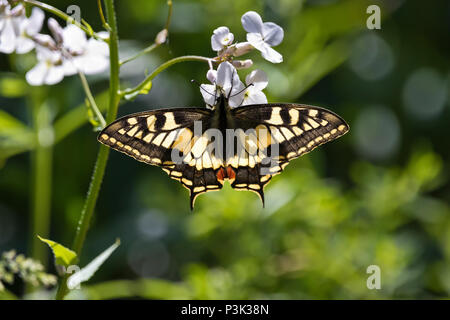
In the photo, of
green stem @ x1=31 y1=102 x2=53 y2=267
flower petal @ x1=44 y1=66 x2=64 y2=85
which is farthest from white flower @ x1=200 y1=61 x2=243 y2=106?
green stem @ x1=31 y1=102 x2=53 y2=267

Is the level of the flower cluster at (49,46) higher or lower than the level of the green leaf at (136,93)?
higher

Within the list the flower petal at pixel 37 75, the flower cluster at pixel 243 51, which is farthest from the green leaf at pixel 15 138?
the flower cluster at pixel 243 51

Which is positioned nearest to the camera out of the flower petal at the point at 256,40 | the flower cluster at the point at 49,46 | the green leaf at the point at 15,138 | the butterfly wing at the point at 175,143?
the flower petal at the point at 256,40

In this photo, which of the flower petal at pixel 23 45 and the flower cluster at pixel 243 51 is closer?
the flower cluster at pixel 243 51

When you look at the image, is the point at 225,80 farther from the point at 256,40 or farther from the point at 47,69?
the point at 47,69

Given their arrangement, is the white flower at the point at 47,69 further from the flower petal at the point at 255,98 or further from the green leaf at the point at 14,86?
the flower petal at the point at 255,98

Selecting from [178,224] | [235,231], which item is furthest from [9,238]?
[235,231]

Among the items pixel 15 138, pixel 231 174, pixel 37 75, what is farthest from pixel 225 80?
pixel 15 138
